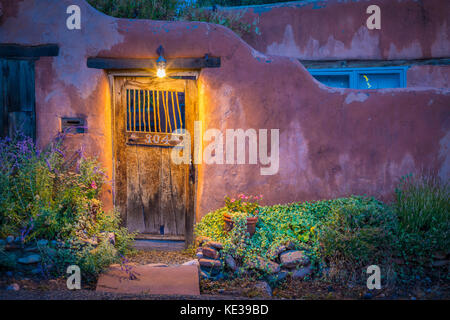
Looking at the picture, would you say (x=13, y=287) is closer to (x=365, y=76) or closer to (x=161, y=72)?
(x=161, y=72)

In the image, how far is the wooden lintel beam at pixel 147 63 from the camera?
211 inches

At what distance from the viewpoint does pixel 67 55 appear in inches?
210

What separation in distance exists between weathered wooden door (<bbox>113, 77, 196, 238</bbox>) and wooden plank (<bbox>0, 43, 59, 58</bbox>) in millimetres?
988

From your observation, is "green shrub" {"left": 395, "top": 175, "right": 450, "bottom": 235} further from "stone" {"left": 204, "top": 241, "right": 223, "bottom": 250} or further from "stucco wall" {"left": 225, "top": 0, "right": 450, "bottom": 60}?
"stucco wall" {"left": 225, "top": 0, "right": 450, "bottom": 60}

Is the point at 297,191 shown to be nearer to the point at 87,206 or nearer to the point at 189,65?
the point at 189,65

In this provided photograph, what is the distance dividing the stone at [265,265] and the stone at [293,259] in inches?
4.1

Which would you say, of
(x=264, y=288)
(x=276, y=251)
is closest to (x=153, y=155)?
(x=276, y=251)

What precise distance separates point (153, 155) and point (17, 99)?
2158mm

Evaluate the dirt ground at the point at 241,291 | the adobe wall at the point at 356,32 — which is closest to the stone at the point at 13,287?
the dirt ground at the point at 241,291

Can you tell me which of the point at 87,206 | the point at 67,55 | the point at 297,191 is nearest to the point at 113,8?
the point at 67,55

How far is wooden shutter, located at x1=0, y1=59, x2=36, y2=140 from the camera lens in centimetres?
532

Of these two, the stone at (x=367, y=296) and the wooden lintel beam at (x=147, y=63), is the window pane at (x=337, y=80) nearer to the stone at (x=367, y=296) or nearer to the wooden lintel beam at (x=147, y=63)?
the wooden lintel beam at (x=147, y=63)

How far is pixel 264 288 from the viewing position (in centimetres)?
423

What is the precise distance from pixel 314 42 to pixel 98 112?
5359mm
